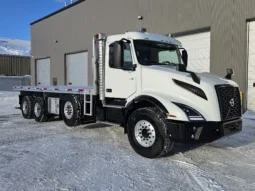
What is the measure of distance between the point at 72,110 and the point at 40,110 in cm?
248

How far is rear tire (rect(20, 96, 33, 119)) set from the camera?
36.3 ft

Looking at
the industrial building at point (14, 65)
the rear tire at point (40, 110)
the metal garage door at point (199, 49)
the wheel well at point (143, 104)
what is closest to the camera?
the wheel well at point (143, 104)

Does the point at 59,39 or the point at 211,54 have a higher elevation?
the point at 59,39

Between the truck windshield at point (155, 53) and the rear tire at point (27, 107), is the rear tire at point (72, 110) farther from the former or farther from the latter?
the truck windshield at point (155, 53)

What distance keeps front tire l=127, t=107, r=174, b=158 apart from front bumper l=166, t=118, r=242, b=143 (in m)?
0.20

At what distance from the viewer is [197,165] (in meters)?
5.30

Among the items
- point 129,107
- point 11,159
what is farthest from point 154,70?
point 11,159

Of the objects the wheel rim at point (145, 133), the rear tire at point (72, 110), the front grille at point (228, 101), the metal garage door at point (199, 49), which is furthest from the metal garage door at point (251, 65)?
the wheel rim at point (145, 133)

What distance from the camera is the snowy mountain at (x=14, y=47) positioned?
7047cm

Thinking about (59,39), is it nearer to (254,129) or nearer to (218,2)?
(218,2)

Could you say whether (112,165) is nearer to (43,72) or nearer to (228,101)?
(228,101)

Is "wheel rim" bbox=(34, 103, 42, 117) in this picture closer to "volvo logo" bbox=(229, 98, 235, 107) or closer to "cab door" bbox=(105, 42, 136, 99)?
"cab door" bbox=(105, 42, 136, 99)

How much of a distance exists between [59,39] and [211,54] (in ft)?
53.3

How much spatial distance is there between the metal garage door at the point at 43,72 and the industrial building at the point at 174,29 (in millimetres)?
716
